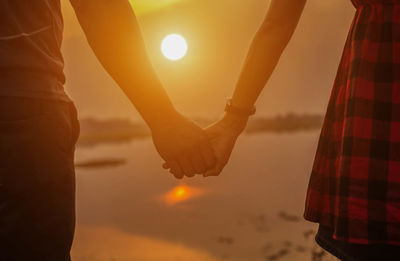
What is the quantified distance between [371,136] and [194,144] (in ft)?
2.98

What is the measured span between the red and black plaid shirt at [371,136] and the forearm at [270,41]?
0.56 m

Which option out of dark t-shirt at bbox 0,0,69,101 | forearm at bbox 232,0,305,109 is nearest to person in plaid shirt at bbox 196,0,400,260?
forearm at bbox 232,0,305,109

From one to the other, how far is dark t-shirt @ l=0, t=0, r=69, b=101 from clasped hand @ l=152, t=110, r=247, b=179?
74 centimetres

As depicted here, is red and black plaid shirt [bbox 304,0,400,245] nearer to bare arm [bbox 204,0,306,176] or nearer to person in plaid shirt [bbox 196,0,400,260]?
person in plaid shirt [bbox 196,0,400,260]

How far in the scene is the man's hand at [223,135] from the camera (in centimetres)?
223

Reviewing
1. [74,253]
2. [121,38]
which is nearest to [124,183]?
[74,253]

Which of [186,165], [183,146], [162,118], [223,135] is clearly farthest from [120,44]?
[223,135]

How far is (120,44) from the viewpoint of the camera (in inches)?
57.1

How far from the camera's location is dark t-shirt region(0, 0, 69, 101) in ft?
3.39

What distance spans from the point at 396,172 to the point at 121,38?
982 millimetres

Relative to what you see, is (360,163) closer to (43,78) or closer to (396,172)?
(396,172)

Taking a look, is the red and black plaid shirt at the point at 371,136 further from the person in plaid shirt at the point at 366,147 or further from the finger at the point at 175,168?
the finger at the point at 175,168

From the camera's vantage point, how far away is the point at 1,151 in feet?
3.38

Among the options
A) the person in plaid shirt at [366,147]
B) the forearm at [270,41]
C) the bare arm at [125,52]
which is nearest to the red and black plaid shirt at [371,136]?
the person in plaid shirt at [366,147]
